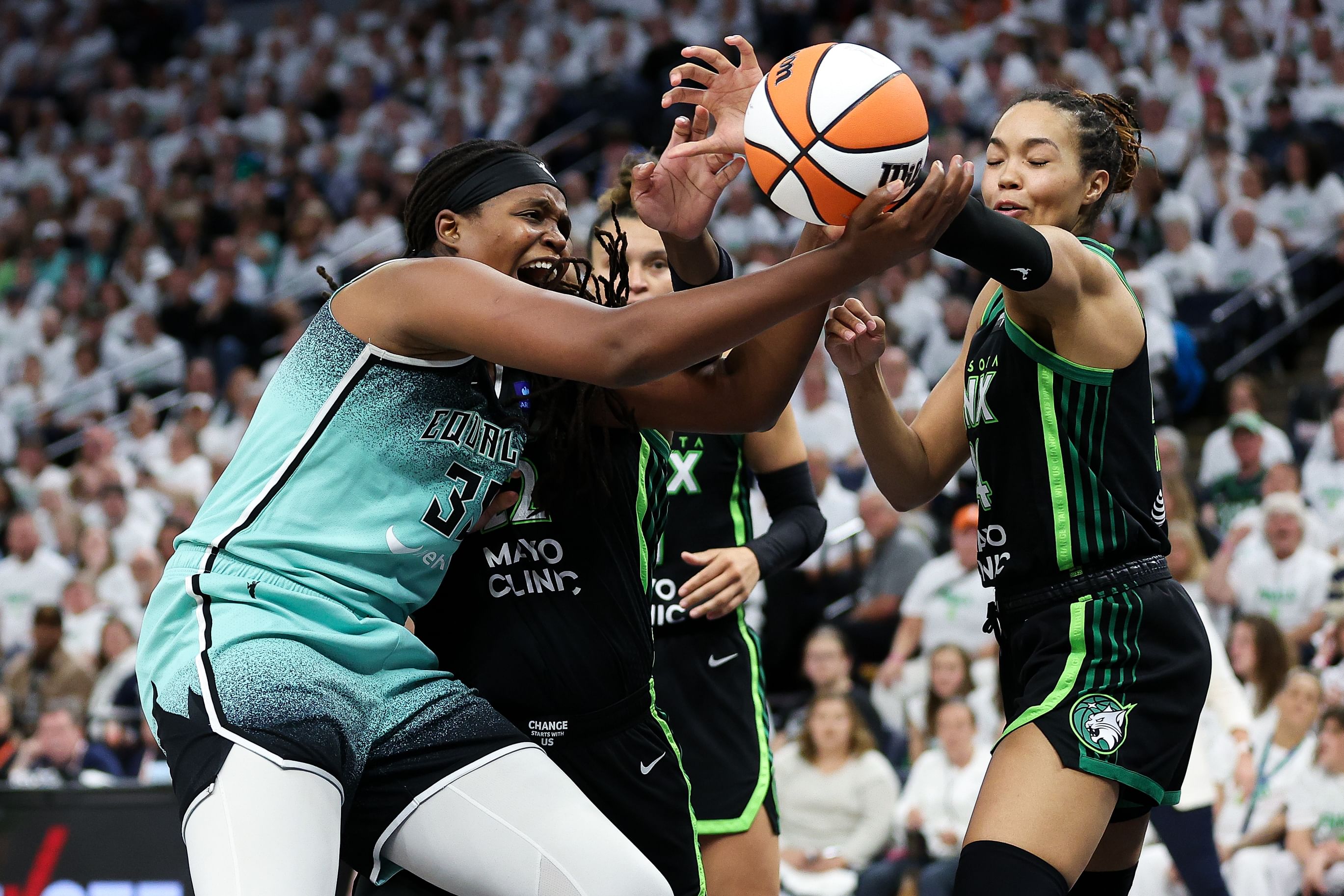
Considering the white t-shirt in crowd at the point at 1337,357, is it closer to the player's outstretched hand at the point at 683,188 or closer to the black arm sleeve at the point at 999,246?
the black arm sleeve at the point at 999,246

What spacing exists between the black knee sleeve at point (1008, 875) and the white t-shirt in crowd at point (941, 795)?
4.01m

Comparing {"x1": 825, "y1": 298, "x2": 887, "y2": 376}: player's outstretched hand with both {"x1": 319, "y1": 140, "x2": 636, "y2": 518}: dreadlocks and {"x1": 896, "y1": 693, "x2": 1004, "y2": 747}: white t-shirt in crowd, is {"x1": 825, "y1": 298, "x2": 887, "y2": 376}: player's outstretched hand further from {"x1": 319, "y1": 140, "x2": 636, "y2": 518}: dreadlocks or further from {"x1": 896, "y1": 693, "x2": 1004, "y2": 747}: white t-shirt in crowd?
{"x1": 896, "y1": 693, "x2": 1004, "y2": 747}: white t-shirt in crowd

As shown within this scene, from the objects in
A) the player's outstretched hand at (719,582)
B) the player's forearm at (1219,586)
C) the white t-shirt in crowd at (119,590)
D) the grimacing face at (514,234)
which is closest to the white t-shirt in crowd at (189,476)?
the white t-shirt in crowd at (119,590)

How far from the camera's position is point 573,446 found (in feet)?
11.1

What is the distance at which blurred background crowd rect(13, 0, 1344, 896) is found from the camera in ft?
24.2

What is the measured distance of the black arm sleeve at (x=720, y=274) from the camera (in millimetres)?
3354

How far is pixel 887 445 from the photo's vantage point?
3.73m

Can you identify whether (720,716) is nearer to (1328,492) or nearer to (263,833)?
(263,833)

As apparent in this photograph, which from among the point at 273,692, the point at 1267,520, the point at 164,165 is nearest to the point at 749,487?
the point at 273,692

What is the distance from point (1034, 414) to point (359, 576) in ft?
5.04

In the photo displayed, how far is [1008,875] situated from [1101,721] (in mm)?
403

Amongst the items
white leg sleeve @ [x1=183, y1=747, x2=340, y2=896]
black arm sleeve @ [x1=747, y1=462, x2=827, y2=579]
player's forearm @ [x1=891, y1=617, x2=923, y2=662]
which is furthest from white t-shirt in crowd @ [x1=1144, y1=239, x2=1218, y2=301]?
white leg sleeve @ [x1=183, y1=747, x2=340, y2=896]

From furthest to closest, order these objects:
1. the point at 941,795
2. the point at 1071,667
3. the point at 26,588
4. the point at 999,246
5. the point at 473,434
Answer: the point at 26,588, the point at 941,795, the point at 1071,667, the point at 473,434, the point at 999,246

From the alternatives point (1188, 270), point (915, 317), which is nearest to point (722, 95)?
point (915, 317)
